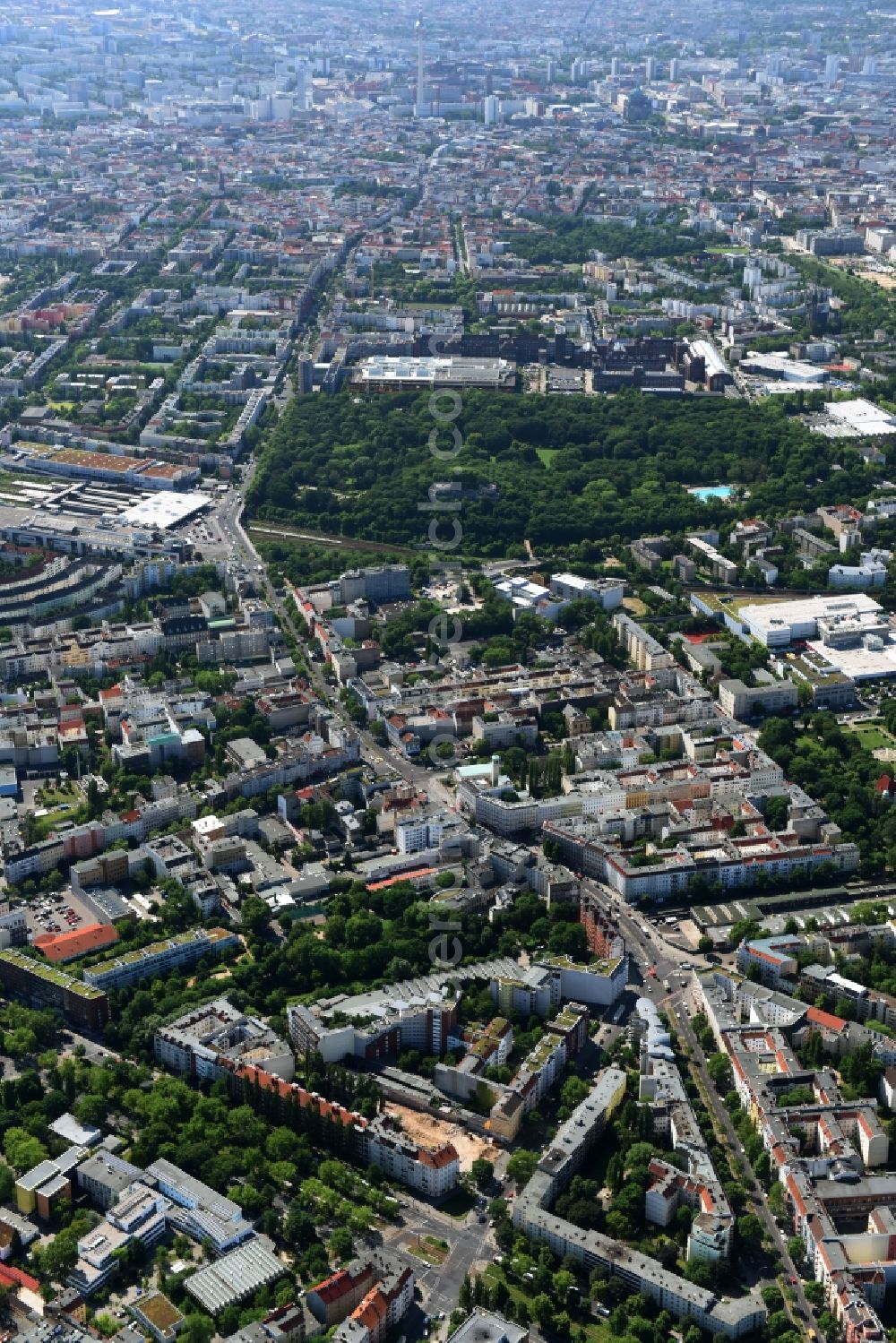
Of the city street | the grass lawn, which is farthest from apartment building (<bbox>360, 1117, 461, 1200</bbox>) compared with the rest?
the grass lawn

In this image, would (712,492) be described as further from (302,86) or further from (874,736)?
(302,86)

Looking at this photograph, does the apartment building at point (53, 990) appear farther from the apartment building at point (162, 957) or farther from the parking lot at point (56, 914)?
the parking lot at point (56, 914)

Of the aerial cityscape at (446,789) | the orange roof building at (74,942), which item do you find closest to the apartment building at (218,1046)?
the aerial cityscape at (446,789)

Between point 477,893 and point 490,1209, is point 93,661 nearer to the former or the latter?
point 477,893

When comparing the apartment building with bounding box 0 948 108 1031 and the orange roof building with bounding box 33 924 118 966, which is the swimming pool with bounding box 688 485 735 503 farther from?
the apartment building with bounding box 0 948 108 1031

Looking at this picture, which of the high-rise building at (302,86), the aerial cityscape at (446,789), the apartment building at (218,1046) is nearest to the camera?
the aerial cityscape at (446,789)

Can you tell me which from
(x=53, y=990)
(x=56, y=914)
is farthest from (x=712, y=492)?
(x=53, y=990)
